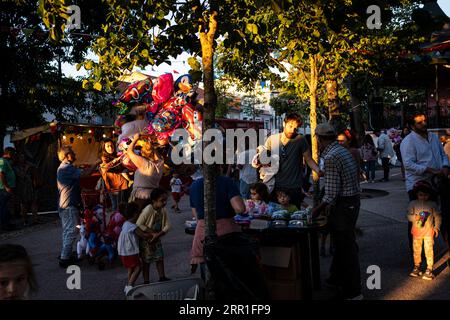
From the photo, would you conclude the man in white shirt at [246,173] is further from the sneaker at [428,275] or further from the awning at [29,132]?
the awning at [29,132]

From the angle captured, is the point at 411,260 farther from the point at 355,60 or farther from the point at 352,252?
the point at 355,60

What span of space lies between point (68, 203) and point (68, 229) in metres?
0.42

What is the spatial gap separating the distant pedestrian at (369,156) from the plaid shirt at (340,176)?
1338 centimetres

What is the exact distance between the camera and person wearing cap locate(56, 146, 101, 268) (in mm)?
7680

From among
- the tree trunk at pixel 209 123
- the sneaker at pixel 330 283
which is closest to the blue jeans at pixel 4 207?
the tree trunk at pixel 209 123

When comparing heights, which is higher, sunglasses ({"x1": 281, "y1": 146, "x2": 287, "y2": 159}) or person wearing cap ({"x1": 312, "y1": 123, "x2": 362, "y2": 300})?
sunglasses ({"x1": 281, "y1": 146, "x2": 287, "y2": 159})

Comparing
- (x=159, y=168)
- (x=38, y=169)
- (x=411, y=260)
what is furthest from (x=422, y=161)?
(x=38, y=169)

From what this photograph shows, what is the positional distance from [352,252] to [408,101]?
39603 mm

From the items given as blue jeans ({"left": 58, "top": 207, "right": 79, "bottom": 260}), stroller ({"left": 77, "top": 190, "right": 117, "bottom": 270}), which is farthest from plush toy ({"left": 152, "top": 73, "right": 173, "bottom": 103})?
blue jeans ({"left": 58, "top": 207, "right": 79, "bottom": 260})

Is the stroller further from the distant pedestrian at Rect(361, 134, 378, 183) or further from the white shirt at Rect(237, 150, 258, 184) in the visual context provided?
the distant pedestrian at Rect(361, 134, 378, 183)

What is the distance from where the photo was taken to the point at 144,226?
614 cm

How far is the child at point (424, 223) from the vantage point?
20.1ft

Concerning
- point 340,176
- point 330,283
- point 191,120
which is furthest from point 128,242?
point 191,120

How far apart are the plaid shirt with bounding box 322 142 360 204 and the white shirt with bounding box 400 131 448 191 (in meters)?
1.64
